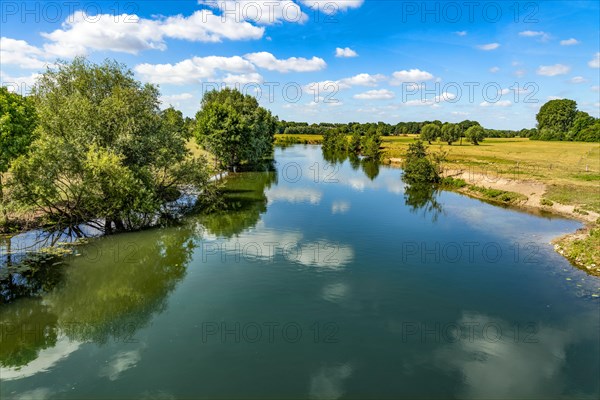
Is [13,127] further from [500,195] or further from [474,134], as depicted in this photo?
[474,134]

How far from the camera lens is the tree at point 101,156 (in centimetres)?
2964

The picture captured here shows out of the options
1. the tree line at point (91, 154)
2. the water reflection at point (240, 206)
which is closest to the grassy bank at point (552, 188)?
the water reflection at point (240, 206)

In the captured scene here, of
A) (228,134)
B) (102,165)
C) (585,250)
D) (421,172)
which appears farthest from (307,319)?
(421,172)

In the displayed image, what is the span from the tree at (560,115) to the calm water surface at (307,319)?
615 feet

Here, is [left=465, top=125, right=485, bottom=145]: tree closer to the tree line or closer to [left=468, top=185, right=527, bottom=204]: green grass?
[left=468, top=185, right=527, bottom=204]: green grass

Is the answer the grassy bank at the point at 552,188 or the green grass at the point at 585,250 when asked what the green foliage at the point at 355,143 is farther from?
the green grass at the point at 585,250

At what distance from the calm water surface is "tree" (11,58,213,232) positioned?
4370 mm

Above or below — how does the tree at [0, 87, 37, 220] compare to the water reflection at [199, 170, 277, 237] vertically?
above

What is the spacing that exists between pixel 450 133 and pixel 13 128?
481 feet

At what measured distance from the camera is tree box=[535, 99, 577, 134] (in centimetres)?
18021

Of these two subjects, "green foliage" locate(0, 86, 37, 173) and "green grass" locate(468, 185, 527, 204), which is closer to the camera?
"green foliage" locate(0, 86, 37, 173)

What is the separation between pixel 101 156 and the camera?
31781 millimetres

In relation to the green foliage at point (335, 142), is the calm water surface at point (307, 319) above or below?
below

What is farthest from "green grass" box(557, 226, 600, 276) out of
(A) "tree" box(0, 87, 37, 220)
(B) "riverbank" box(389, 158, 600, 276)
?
(A) "tree" box(0, 87, 37, 220)
